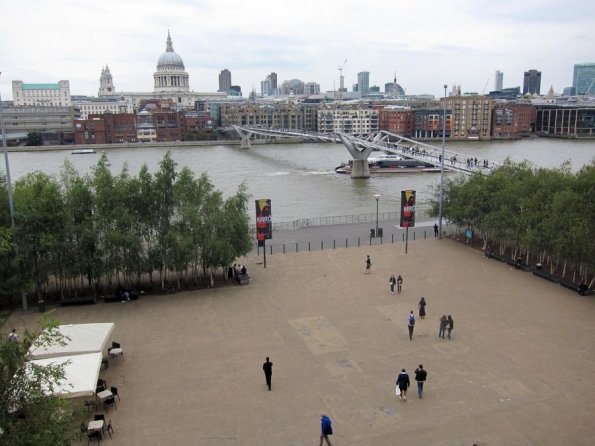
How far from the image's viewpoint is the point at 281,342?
14609 mm

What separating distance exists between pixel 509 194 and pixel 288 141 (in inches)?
3734

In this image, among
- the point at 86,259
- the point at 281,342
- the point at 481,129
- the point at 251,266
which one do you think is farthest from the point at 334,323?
the point at 481,129

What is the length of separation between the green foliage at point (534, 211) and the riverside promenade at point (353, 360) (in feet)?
4.97

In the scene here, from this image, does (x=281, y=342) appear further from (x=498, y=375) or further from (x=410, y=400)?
(x=498, y=375)

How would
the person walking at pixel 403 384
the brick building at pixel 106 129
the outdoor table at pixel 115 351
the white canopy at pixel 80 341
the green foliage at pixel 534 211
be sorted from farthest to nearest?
the brick building at pixel 106 129 → the green foliage at pixel 534 211 → the outdoor table at pixel 115 351 → the white canopy at pixel 80 341 → the person walking at pixel 403 384

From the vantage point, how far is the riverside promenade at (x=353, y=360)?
10531mm

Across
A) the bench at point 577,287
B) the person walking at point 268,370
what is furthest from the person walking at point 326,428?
the bench at point 577,287

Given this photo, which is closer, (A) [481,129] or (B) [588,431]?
(B) [588,431]

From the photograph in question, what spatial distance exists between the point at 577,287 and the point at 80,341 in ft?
49.5

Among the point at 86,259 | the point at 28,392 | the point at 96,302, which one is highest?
the point at 28,392

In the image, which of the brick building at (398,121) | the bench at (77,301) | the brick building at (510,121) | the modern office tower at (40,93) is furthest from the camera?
the modern office tower at (40,93)

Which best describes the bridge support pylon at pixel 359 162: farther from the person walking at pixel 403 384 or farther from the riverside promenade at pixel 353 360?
the person walking at pixel 403 384

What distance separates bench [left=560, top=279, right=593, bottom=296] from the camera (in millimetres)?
18016

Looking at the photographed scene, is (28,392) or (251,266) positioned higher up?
(28,392)
